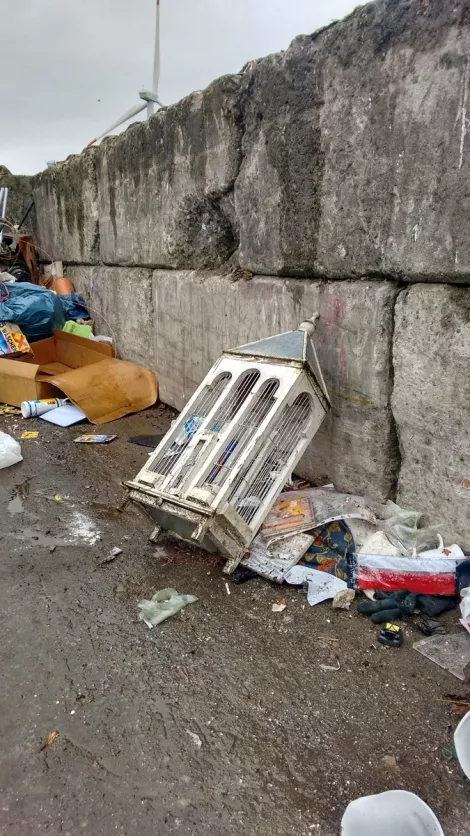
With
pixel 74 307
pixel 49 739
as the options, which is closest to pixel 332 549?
pixel 49 739

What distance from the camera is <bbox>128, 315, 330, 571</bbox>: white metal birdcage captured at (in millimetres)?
2148

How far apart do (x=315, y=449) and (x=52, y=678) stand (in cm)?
165

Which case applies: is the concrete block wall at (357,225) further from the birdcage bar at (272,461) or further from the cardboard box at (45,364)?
the cardboard box at (45,364)

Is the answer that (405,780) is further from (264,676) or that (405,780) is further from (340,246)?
(340,246)

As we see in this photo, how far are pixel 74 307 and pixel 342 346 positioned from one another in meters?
3.98

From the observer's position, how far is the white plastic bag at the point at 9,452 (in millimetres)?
3469

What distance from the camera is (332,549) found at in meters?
2.43

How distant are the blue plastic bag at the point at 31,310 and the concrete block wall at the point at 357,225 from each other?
202 cm

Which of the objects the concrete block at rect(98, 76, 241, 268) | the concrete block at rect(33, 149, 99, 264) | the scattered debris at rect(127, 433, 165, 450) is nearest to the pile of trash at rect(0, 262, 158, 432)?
the scattered debris at rect(127, 433, 165, 450)

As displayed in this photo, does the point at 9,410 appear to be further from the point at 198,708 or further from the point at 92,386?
the point at 198,708

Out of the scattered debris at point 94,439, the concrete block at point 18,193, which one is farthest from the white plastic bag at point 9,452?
the concrete block at point 18,193

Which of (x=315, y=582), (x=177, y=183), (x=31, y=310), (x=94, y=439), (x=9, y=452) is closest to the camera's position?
(x=315, y=582)

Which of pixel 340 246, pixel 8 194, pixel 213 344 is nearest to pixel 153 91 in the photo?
pixel 8 194

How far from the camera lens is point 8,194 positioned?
7.37 meters
